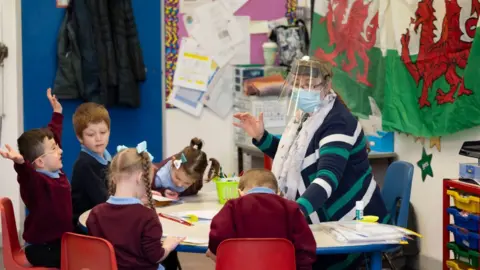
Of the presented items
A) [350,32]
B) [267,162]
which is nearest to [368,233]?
[267,162]

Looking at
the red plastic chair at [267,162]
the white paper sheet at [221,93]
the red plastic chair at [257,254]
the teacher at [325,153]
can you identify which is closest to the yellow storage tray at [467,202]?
the teacher at [325,153]

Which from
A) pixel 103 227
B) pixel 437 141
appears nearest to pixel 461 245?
pixel 437 141

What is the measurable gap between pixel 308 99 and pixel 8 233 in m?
1.40

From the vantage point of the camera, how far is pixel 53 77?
564cm

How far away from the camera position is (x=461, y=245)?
374 centimetres

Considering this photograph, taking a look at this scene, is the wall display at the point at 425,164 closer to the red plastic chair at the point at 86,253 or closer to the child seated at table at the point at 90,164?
the child seated at table at the point at 90,164

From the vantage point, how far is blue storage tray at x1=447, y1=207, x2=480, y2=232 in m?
3.58

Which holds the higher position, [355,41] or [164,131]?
[355,41]

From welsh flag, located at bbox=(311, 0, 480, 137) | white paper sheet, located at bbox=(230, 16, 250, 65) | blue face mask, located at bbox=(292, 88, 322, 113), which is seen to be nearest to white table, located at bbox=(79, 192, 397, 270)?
blue face mask, located at bbox=(292, 88, 322, 113)

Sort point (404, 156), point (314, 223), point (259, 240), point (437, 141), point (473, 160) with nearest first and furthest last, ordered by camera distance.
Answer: point (259, 240), point (314, 223), point (473, 160), point (437, 141), point (404, 156)

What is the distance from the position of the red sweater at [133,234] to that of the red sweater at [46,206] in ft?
1.95

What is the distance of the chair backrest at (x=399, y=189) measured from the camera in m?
3.82

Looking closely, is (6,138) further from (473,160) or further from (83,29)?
(473,160)

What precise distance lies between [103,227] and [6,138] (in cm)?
311
